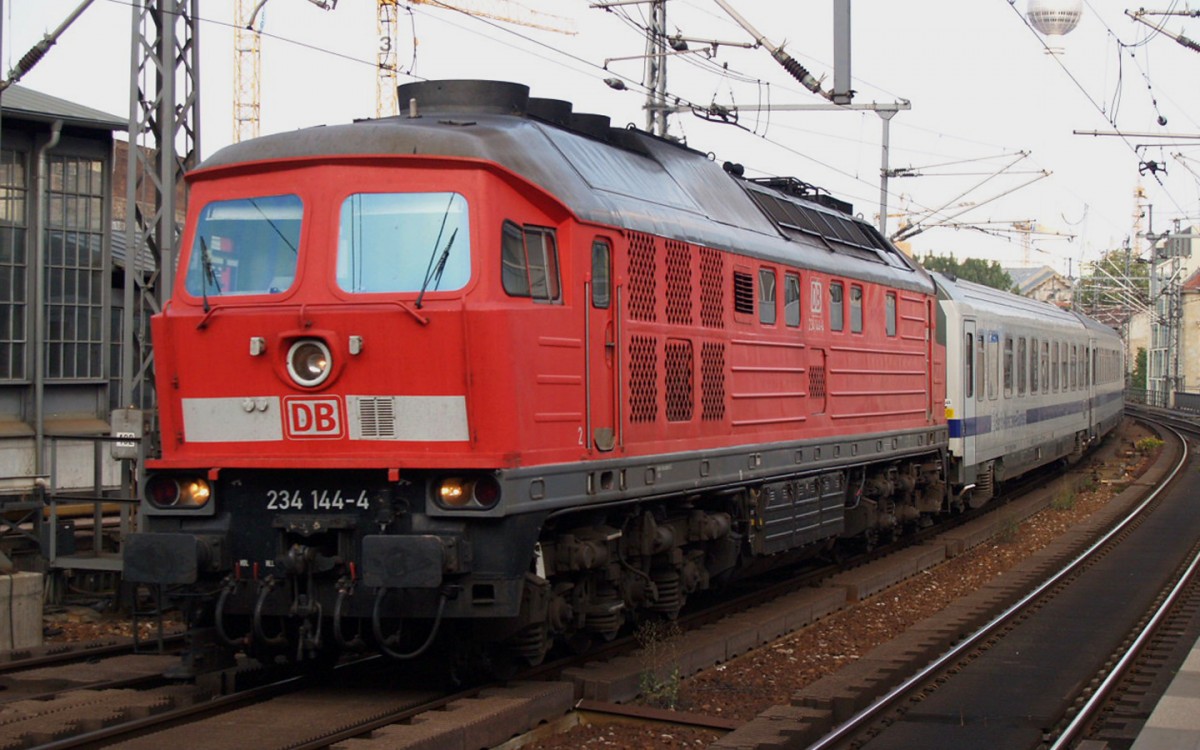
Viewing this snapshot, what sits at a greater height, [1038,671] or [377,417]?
[377,417]

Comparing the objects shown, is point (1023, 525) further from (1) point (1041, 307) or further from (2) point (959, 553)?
(1) point (1041, 307)

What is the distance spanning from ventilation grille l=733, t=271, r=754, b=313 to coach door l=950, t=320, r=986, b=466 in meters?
8.87

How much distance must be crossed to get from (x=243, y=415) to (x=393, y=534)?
1297mm

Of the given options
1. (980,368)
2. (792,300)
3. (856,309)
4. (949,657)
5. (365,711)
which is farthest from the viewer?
(980,368)

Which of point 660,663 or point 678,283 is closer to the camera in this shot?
point 660,663

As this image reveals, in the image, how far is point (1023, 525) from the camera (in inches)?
906

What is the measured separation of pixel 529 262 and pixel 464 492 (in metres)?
1.55

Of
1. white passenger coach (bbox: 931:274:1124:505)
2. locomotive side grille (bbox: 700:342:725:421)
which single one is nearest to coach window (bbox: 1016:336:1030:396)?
white passenger coach (bbox: 931:274:1124:505)

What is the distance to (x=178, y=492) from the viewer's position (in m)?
9.23

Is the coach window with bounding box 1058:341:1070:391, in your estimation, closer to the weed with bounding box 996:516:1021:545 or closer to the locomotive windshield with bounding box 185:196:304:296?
the weed with bounding box 996:516:1021:545

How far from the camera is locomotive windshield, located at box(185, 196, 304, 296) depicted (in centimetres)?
913

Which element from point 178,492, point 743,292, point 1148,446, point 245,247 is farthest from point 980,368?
point 1148,446

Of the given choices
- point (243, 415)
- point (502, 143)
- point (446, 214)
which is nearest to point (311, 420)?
point (243, 415)

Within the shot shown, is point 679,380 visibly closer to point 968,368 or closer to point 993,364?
point 968,368
